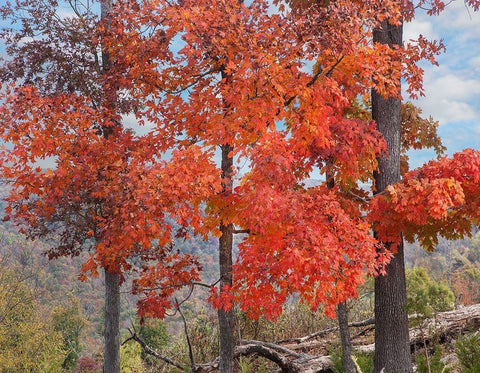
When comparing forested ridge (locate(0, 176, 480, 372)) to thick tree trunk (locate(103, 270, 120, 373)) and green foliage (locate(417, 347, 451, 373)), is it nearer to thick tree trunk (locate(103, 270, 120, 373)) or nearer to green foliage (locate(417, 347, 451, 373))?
green foliage (locate(417, 347, 451, 373))

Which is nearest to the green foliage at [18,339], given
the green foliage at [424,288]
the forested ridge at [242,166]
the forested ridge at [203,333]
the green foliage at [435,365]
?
the forested ridge at [203,333]

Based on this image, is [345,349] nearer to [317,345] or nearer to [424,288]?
[317,345]

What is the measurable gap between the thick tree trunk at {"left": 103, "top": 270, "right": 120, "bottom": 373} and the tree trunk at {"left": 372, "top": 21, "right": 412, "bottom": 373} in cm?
511

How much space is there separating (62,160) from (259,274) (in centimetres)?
420

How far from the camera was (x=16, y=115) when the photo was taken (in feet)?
25.1

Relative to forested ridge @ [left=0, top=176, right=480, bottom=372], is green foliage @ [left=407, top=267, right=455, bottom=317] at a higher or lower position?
higher

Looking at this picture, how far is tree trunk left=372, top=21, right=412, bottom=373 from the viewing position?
26.7 ft

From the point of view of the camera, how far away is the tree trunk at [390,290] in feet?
26.7

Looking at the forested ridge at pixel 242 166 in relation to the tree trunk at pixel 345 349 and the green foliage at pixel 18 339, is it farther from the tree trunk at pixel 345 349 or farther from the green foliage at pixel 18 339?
the green foliage at pixel 18 339

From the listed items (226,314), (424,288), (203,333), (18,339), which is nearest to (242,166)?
(226,314)

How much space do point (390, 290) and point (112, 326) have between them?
555 centimetres

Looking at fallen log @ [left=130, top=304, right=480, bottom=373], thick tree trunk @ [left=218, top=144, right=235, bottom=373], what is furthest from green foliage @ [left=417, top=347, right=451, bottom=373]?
thick tree trunk @ [left=218, top=144, right=235, bottom=373]

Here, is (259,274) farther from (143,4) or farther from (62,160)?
(143,4)

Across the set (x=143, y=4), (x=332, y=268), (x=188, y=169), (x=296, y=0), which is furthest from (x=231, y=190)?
(x=296, y=0)
